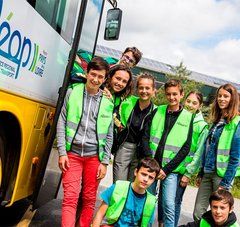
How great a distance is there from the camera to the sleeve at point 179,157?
14.3 feet

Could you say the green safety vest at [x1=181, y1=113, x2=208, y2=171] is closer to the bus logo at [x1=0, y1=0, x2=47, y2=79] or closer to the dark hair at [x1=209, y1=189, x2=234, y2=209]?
the dark hair at [x1=209, y1=189, x2=234, y2=209]

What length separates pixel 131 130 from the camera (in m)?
4.49

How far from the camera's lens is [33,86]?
3748 millimetres

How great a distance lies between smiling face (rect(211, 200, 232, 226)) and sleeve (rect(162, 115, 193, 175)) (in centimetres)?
78

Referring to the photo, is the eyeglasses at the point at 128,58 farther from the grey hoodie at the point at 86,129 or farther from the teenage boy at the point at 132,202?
the teenage boy at the point at 132,202

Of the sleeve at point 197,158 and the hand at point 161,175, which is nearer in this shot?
the hand at point 161,175

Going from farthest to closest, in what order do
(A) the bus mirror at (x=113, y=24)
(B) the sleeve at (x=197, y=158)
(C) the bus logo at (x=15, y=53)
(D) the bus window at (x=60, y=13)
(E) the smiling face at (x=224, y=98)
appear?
(A) the bus mirror at (x=113, y=24), (B) the sleeve at (x=197, y=158), (E) the smiling face at (x=224, y=98), (D) the bus window at (x=60, y=13), (C) the bus logo at (x=15, y=53)

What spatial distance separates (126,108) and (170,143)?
2.06 ft

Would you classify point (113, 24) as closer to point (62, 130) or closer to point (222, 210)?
point (62, 130)

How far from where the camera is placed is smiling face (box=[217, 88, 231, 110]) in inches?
163

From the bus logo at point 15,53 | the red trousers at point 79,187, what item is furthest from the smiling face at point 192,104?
the bus logo at point 15,53

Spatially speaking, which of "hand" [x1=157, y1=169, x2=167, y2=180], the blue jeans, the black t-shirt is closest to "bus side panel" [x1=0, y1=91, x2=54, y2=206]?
the black t-shirt

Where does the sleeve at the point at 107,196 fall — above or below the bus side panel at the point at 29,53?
below

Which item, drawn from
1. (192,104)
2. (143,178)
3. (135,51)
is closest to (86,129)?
(143,178)
